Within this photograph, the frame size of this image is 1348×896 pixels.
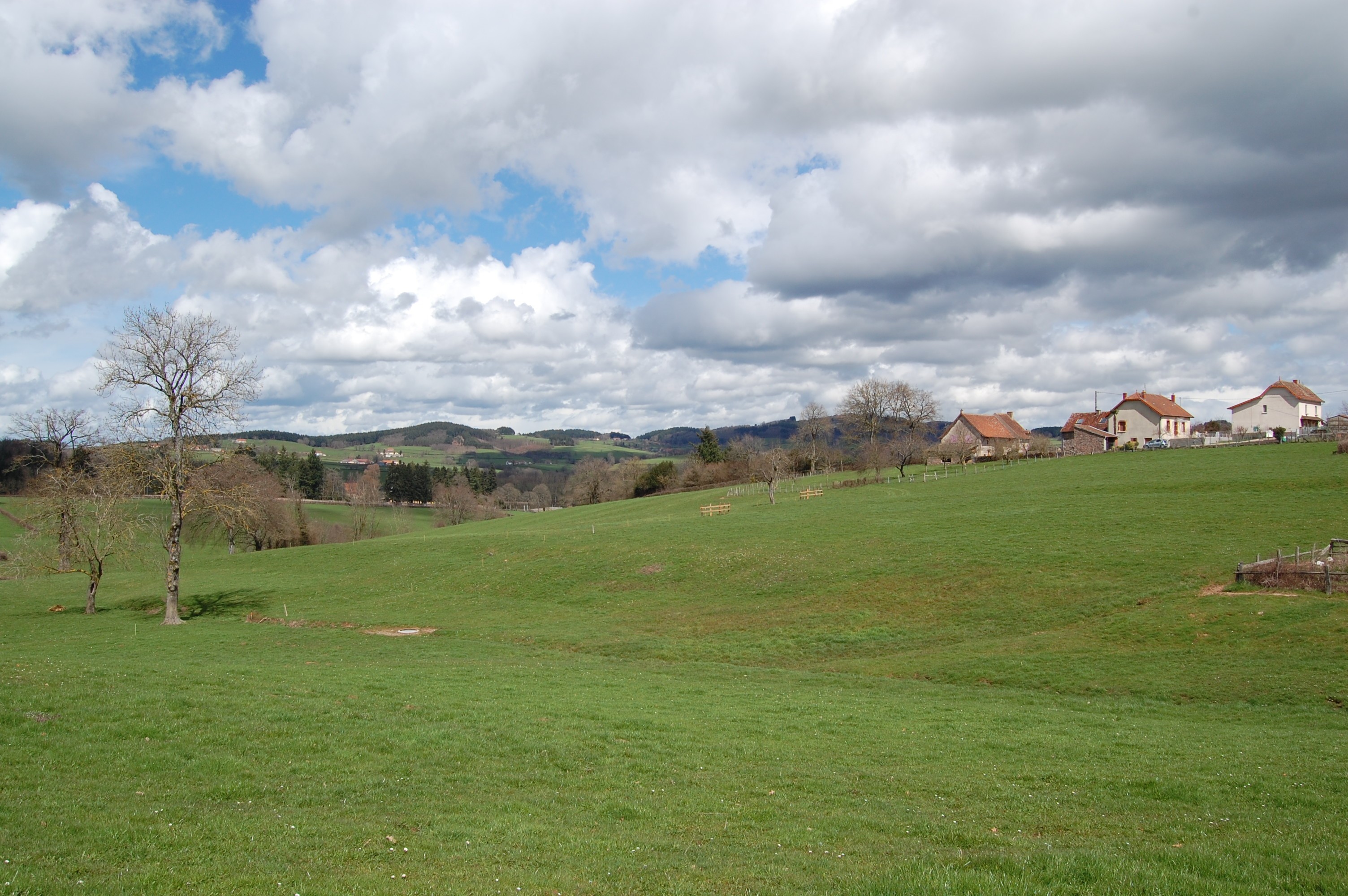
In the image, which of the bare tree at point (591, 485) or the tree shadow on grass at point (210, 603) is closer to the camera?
the tree shadow on grass at point (210, 603)

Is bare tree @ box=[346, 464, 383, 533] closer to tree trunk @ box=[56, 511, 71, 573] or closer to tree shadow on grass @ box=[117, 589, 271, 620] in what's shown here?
tree shadow on grass @ box=[117, 589, 271, 620]

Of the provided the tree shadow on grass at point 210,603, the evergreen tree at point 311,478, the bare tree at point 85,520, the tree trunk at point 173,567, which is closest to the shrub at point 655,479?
the evergreen tree at point 311,478

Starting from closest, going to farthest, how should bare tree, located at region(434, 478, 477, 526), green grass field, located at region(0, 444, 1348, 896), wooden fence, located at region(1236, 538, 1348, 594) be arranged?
green grass field, located at region(0, 444, 1348, 896)
wooden fence, located at region(1236, 538, 1348, 594)
bare tree, located at region(434, 478, 477, 526)

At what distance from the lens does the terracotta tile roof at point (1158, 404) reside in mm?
109062

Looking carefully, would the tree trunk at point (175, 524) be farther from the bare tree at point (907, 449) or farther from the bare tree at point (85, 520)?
the bare tree at point (907, 449)

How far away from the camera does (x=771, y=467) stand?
90812 millimetres

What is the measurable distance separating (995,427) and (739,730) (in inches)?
4782

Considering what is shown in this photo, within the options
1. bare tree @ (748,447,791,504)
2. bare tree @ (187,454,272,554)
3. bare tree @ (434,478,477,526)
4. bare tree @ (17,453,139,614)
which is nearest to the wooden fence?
bare tree @ (748,447,791,504)

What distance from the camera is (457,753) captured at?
13289mm

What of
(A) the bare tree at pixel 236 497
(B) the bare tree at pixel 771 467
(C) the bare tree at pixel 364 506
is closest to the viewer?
(A) the bare tree at pixel 236 497

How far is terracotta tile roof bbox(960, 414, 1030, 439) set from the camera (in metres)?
121

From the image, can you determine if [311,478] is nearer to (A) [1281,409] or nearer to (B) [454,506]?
(B) [454,506]

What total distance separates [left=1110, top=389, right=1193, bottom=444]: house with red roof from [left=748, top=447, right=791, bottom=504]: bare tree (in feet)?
165

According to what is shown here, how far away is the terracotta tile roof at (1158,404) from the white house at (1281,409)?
25.7 ft
